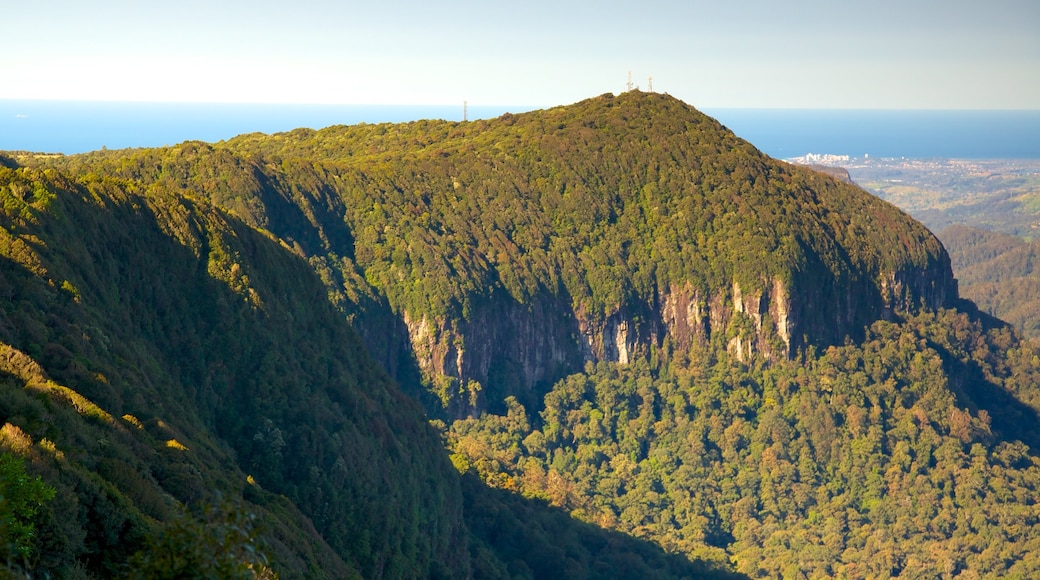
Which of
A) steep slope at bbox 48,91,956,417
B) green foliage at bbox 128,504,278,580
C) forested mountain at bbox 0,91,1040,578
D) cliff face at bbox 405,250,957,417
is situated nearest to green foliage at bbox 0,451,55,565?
green foliage at bbox 128,504,278,580

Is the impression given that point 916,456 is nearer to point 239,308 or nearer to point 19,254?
point 239,308

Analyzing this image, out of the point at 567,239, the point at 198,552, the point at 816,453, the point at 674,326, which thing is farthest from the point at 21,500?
the point at 674,326

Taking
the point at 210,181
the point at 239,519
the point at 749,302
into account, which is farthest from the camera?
the point at 749,302

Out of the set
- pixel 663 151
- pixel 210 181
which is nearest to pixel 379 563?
pixel 210 181

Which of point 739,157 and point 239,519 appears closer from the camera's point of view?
point 239,519

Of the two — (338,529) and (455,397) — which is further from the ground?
(338,529)

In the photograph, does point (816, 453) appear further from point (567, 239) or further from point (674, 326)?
point (567, 239)
